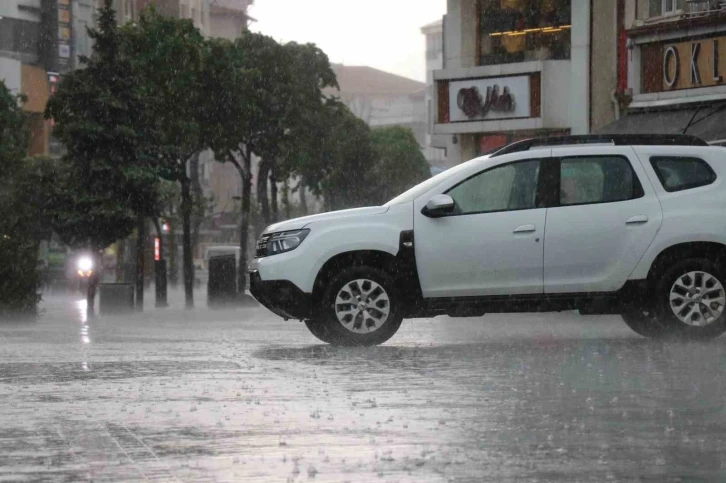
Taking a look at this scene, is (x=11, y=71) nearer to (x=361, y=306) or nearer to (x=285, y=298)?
(x=285, y=298)

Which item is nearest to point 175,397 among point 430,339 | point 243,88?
point 430,339

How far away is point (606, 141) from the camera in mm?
15766

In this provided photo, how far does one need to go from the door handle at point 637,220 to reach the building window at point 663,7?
1564cm

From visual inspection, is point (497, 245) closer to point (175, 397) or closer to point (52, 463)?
point (175, 397)

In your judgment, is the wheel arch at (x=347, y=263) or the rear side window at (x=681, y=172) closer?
the wheel arch at (x=347, y=263)

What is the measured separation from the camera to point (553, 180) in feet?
50.4

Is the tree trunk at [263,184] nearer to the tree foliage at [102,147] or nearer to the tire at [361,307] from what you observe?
the tree foliage at [102,147]

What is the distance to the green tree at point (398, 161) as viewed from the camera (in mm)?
99875

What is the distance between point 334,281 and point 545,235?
1.92 meters

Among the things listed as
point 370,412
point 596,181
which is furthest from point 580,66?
point 370,412

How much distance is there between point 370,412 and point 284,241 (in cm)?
579

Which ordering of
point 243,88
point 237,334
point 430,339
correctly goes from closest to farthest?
1. point 430,339
2. point 237,334
3. point 243,88

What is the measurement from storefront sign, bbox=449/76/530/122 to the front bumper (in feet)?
→ 62.7

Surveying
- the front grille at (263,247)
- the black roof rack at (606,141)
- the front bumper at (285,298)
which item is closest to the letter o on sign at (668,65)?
the black roof rack at (606,141)
